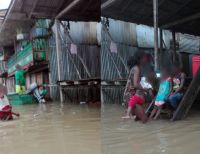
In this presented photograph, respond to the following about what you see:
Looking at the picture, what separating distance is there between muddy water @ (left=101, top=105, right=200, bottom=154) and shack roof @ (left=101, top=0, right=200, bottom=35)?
6.46ft

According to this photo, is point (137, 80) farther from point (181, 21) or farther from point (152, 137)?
point (181, 21)

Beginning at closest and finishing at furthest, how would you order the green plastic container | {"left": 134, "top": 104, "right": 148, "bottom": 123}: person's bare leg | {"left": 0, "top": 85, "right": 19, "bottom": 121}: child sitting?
{"left": 134, "top": 104, "right": 148, "bottom": 123}: person's bare leg → {"left": 0, "top": 85, "right": 19, "bottom": 121}: child sitting → the green plastic container

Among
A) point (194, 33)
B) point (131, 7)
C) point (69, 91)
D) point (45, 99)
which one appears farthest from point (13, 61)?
point (131, 7)

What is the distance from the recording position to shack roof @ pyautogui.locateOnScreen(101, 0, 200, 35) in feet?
18.7

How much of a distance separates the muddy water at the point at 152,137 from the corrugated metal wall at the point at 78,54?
6.68m

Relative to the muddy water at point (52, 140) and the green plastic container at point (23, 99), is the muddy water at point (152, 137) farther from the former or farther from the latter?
the green plastic container at point (23, 99)

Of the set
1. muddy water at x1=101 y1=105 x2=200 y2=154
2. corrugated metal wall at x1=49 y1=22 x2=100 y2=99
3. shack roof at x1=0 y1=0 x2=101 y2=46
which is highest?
shack roof at x1=0 y1=0 x2=101 y2=46

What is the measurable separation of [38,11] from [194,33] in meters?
5.40

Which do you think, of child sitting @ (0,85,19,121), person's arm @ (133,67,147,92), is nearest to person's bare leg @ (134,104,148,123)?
person's arm @ (133,67,147,92)

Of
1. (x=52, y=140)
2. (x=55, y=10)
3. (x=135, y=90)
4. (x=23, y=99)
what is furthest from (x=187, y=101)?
(x=23, y=99)

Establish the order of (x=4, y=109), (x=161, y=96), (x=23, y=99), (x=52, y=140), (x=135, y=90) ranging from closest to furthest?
(x=52, y=140) < (x=135, y=90) < (x=161, y=96) < (x=4, y=109) < (x=23, y=99)

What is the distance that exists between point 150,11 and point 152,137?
3.29 m

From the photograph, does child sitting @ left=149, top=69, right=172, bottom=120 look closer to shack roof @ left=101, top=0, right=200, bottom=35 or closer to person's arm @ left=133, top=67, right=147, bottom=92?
person's arm @ left=133, top=67, right=147, bottom=92

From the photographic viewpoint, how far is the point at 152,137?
3.80m
